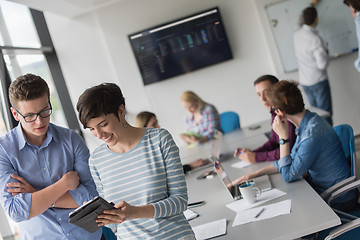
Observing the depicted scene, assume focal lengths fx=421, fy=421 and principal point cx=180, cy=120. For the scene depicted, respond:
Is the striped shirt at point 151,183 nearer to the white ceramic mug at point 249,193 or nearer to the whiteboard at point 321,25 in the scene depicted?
the white ceramic mug at point 249,193

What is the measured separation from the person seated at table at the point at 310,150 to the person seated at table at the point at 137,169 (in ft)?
3.46

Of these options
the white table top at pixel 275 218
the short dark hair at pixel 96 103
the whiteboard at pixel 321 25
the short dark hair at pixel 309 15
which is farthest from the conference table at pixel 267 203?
the whiteboard at pixel 321 25

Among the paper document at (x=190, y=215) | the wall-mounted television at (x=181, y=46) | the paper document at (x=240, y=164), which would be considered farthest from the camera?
the wall-mounted television at (x=181, y=46)

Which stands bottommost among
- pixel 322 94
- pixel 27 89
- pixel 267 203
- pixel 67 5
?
pixel 267 203

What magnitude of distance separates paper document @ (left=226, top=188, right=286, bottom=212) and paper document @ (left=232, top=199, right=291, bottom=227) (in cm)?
6

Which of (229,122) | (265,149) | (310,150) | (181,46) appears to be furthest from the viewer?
(181,46)

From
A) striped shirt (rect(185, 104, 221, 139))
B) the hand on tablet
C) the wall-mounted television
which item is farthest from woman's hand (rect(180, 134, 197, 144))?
the hand on tablet

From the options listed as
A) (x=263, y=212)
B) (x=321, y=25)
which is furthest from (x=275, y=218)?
(x=321, y=25)

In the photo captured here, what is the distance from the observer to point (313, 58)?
18.0 ft

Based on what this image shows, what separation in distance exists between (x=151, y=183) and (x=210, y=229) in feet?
2.13

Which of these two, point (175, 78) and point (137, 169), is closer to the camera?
point (137, 169)

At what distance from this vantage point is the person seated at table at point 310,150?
2492 mm

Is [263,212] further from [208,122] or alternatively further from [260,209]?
[208,122]

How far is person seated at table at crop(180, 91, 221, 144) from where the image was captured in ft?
15.3
